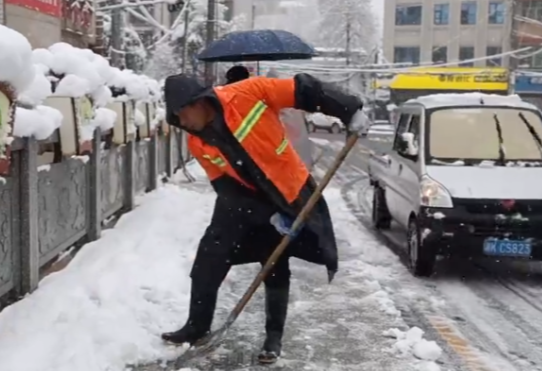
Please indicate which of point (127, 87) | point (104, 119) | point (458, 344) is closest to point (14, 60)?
point (458, 344)

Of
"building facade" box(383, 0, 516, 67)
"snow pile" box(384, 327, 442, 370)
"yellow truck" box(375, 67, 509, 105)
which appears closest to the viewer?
"snow pile" box(384, 327, 442, 370)

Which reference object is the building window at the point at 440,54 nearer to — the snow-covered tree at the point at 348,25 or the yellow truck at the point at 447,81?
the snow-covered tree at the point at 348,25

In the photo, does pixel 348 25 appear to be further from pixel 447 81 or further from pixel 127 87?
pixel 127 87

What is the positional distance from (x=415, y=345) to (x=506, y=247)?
232 centimetres

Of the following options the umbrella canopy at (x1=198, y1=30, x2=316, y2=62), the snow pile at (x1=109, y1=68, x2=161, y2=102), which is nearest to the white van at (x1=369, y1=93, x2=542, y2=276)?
the umbrella canopy at (x1=198, y1=30, x2=316, y2=62)

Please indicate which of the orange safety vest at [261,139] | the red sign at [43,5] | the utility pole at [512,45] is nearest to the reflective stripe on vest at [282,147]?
the orange safety vest at [261,139]

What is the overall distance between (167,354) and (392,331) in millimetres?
1675

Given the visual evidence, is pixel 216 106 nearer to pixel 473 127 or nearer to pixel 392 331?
pixel 392 331

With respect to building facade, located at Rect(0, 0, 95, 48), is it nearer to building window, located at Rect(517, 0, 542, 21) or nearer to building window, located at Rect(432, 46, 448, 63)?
building window, located at Rect(517, 0, 542, 21)

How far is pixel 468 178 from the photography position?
303 inches

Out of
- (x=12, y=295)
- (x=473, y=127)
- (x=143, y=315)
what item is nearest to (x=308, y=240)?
(x=143, y=315)

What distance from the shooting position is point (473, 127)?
844cm

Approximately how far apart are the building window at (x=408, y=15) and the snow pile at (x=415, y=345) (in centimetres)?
5397

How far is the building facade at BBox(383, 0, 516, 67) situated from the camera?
55500mm
